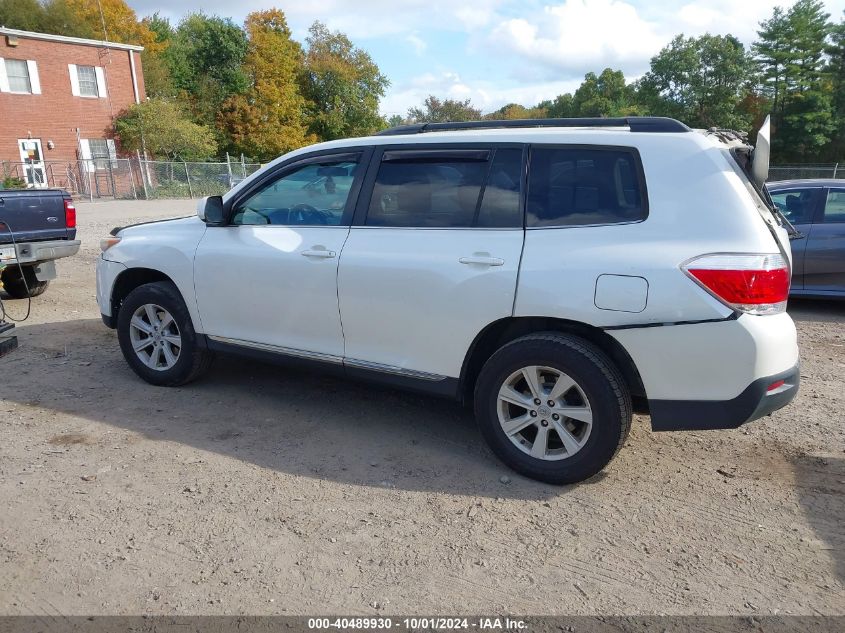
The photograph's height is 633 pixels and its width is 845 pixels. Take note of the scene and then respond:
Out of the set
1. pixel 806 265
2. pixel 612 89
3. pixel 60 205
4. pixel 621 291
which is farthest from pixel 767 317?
pixel 612 89

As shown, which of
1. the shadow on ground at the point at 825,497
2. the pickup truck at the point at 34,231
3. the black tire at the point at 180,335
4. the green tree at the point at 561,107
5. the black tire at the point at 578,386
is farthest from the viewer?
the green tree at the point at 561,107

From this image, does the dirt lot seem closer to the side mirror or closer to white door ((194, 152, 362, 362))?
white door ((194, 152, 362, 362))

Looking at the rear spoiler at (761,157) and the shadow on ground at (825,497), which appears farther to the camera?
the rear spoiler at (761,157)

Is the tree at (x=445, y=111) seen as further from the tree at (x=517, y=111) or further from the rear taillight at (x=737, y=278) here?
the rear taillight at (x=737, y=278)

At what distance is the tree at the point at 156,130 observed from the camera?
108ft

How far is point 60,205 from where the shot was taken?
7711mm

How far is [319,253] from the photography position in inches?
165

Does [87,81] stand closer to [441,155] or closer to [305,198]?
[305,198]

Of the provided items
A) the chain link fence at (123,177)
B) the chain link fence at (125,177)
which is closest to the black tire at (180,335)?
the chain link fence at (125,177)

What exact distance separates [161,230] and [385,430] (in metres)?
2.37

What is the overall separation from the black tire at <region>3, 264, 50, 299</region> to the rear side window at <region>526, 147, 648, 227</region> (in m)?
6.82

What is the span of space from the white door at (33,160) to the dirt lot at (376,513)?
28.8 m

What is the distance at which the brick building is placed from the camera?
28.9 meters

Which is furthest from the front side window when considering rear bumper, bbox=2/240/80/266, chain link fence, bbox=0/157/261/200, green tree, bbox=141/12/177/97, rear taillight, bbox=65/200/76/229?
green tree, bbox=141/12/177/97
